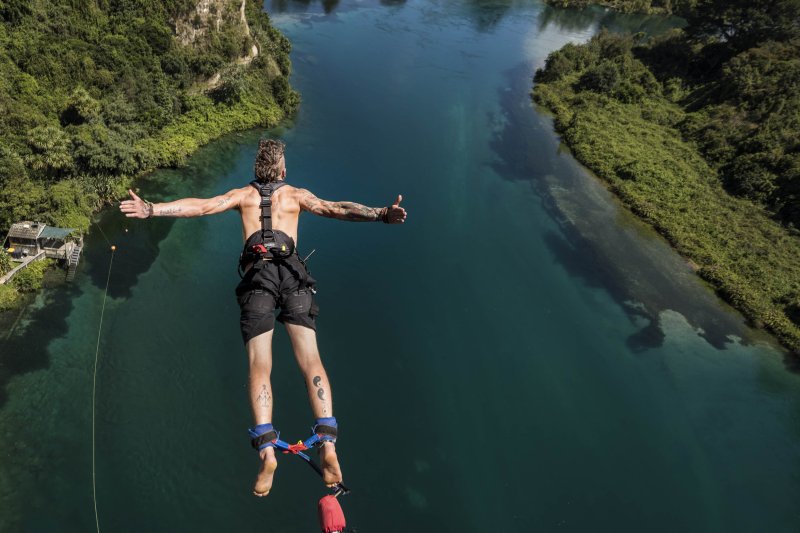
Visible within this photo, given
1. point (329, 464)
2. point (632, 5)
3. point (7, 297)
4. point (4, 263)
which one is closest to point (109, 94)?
point (4, 263)

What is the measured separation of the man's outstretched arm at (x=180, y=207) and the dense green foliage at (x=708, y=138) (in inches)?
1052

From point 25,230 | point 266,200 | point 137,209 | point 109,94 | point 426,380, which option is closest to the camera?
point 137,209

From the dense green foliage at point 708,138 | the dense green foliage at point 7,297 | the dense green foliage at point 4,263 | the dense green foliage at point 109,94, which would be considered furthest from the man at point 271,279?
the dense green foliage at point 708,138

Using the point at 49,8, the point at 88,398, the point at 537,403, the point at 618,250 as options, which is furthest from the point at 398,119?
the point at 88,398

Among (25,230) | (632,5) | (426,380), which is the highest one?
(632,5)

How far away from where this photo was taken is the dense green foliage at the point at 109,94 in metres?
21.7

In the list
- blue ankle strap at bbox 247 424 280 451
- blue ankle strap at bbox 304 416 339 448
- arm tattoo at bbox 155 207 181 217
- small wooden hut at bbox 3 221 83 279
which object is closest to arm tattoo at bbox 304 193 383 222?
arm tattoo at bbox 155 207 181 217

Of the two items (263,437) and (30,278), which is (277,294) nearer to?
(263,437)

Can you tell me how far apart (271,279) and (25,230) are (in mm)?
20171

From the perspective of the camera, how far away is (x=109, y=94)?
27.3 m

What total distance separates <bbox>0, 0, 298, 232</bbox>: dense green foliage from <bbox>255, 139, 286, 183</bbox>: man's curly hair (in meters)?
20.2

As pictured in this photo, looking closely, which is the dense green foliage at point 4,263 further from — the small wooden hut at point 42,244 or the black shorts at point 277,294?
the black shorts at point 277,294

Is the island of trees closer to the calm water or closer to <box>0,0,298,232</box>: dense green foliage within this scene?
<box>0,0,298,232</box>: dense green foliage

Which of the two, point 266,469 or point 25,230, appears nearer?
point 266,469
